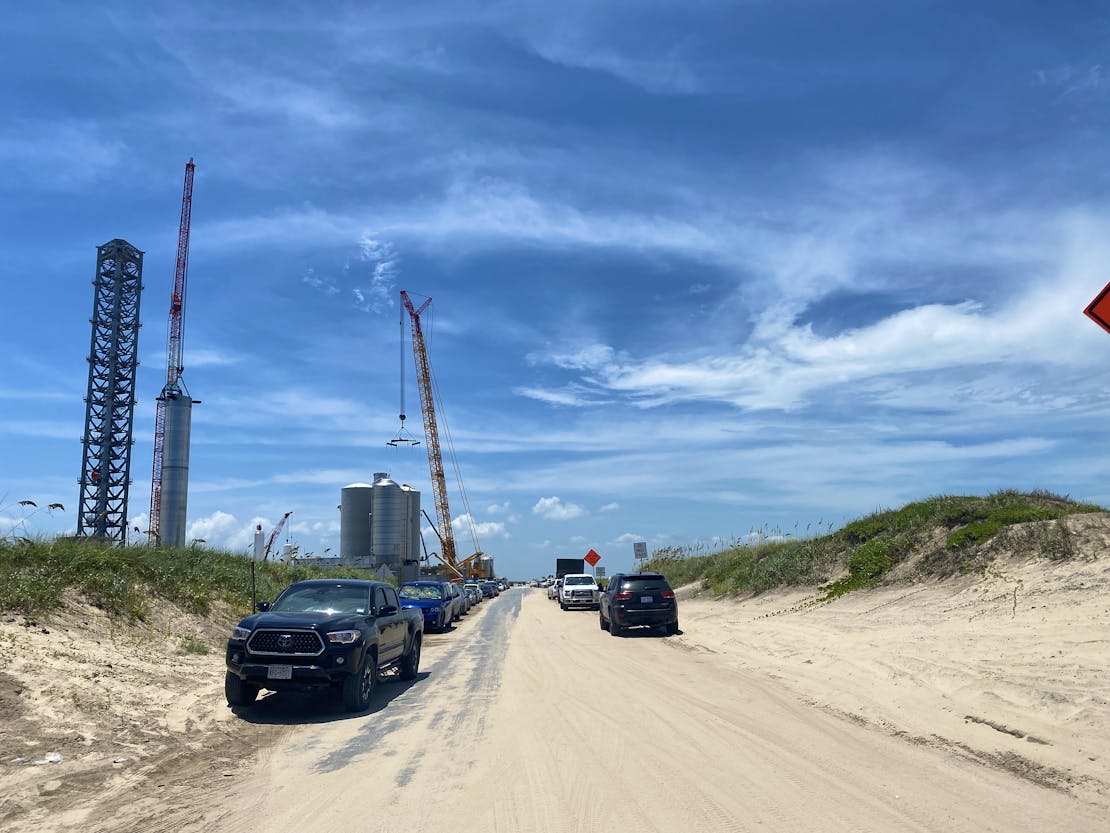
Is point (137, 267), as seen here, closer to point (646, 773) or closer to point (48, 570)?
point (48, 570)

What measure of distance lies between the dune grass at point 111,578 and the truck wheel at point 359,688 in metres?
5.96

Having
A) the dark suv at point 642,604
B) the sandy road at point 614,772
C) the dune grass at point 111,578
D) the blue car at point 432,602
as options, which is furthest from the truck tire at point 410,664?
the blue car at point 432,602

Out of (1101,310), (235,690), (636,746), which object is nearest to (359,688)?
(235,690)

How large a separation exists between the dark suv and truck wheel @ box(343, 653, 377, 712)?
39.3ft

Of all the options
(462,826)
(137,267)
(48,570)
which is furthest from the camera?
(137,267)

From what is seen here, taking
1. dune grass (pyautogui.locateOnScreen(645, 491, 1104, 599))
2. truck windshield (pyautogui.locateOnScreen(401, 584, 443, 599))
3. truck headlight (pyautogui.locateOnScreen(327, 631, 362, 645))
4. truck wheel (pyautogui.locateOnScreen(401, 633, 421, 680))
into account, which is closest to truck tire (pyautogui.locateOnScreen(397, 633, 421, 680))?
truck wheel (pyautogui.locateOnScreen(401, 633, 421, 680))

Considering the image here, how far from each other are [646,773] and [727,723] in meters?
2.54

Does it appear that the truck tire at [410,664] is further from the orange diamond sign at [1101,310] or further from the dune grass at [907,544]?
the dune grass at [907,544]

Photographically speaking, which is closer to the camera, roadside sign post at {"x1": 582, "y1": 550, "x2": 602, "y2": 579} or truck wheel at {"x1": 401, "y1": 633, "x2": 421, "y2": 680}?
truck wheel at {"x1": 401, "y1": 633, "x2": 421, "y2": 680}

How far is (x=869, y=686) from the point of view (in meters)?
10.9

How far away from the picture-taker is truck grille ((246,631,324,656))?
33.9 ft

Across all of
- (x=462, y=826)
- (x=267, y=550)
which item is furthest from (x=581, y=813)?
(x=267, y=550)

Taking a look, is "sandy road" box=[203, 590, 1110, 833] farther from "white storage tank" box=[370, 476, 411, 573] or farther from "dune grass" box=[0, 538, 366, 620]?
"white storage tank" box=[370, 476, 411, 573]

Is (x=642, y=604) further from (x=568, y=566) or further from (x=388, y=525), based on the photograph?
(x=388, y=525)
